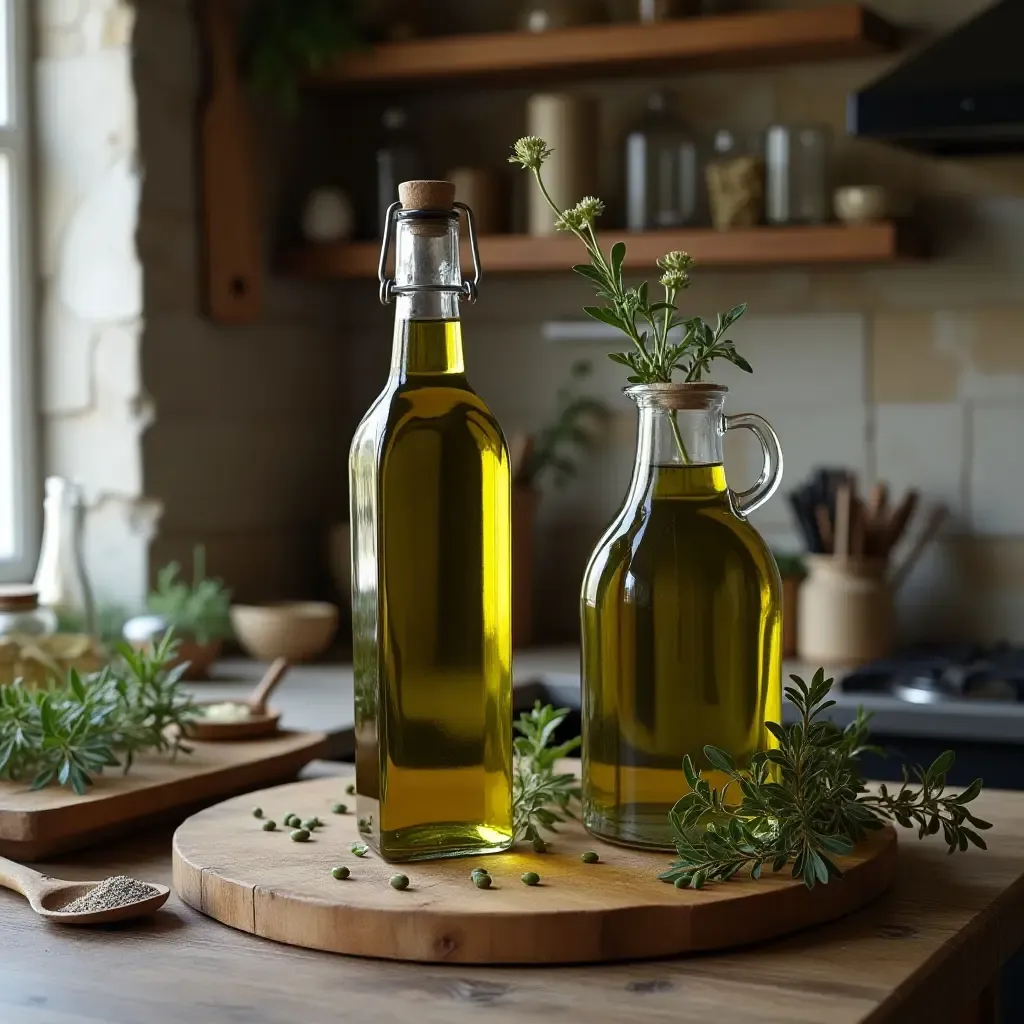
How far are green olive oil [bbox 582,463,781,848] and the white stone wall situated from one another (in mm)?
1674

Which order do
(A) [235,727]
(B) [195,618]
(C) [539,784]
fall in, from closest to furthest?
1. (C) [539,784]
2. (A) [235,727]
3. (B) [195,618]

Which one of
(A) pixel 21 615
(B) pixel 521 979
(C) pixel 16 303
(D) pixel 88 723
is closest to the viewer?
(B) pixel 521 979

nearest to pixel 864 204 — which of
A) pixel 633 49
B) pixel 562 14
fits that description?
pixel 633 49

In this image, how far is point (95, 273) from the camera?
2.52 m

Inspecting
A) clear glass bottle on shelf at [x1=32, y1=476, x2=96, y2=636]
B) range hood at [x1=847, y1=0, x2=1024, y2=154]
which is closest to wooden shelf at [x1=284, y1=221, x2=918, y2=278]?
range hood at [x1=847, y1=0, x2=1024, y2=154]

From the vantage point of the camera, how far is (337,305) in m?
3.02

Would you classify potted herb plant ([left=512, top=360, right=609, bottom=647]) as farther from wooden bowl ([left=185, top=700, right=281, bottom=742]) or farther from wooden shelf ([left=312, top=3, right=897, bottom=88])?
wooden bowl ([left=185, top=700, right=281, bottom=742])

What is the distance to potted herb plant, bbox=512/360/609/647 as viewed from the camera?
8.71 ft

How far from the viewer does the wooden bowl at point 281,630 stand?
2.47m

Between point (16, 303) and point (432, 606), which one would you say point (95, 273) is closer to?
point (16, 303)

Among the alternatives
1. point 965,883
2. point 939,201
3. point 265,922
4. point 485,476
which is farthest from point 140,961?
point 939,201

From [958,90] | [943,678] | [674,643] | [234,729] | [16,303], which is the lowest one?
[943,678]

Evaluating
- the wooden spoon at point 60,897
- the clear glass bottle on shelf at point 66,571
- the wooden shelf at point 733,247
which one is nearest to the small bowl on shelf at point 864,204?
the wooden shelf at point 733,247

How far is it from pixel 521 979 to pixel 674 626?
23 cm
